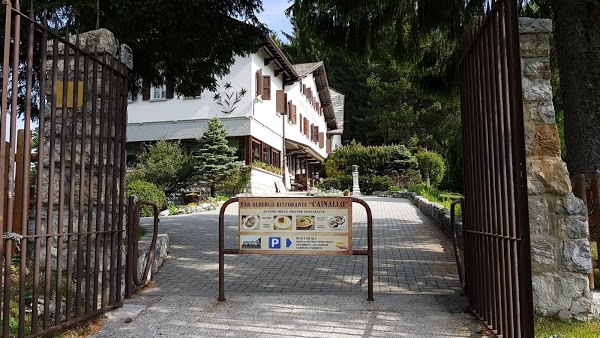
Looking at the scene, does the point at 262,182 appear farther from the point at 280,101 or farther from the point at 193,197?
the point at 280,101

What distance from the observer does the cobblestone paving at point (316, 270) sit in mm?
5859

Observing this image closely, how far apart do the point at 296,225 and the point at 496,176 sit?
2.32m

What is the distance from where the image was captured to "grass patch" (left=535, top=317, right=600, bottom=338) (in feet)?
13.0

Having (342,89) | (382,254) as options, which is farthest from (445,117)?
(382,254)

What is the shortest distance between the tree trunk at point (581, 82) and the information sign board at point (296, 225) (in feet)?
9.39

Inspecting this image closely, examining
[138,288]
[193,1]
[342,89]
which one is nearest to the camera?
[138,288]

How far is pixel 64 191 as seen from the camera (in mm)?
4480

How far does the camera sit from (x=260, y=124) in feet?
85.1

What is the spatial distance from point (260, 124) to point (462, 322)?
72.3 ft

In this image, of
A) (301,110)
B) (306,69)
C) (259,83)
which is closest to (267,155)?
(259,83)

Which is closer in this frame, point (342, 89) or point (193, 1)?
point (193, 1)

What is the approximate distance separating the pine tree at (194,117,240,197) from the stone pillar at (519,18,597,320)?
18398mm

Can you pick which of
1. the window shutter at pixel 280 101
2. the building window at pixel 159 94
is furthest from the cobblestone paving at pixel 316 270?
the window shutter at pixel 280 101

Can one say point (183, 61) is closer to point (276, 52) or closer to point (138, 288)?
point (138, 288)
